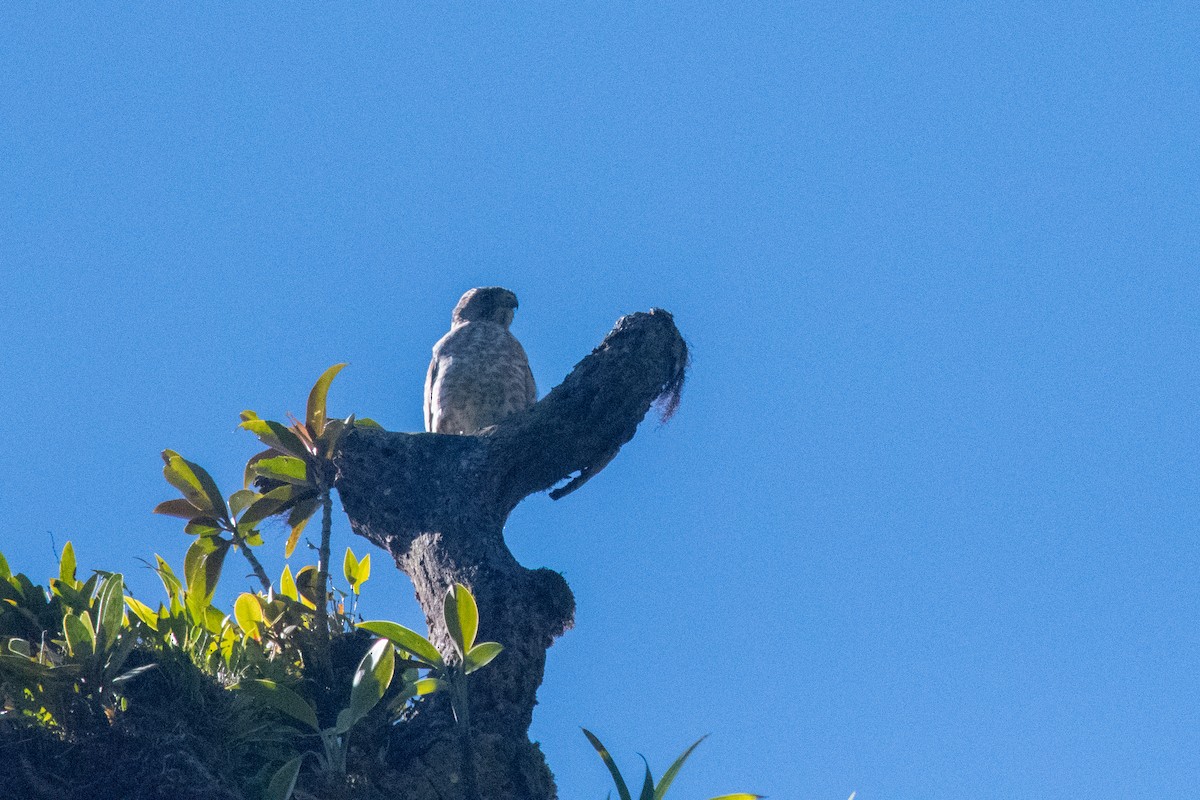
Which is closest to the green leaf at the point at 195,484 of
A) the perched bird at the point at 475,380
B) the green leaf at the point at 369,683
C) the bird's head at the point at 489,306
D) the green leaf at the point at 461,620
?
the green leaf at the point at 369,683

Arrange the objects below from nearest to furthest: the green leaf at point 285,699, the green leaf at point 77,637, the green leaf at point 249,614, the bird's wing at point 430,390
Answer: the green leaf at point 77,637 < the green leaf at point 285,699 < the green leaf at point 249,614 < the bird's wing at point 430,390

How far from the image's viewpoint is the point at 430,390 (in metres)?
7.23

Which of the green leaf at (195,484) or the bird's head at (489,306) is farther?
the bird's head at (489,306)

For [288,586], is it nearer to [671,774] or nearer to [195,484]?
[195,484]

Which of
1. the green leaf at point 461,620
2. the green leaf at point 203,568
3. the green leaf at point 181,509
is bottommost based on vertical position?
the green leaf at point 461,620

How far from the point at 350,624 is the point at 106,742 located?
105 centimetres

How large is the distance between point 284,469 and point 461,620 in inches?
45.8

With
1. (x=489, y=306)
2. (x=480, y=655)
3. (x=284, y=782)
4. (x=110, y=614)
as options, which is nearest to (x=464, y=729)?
(x=480, y=655)

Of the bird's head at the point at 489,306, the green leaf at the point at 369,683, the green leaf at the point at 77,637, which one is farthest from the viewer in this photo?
the bird's head at the point at 489,306

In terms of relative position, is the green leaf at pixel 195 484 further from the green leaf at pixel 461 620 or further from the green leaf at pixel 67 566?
the green leaf at pixel 461 620

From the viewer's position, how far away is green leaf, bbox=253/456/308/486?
178 inches

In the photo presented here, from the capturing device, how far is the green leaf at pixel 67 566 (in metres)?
4.32

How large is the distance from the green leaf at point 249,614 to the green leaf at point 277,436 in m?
0.59

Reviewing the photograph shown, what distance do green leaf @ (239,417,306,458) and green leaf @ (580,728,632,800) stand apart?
5.25ft
